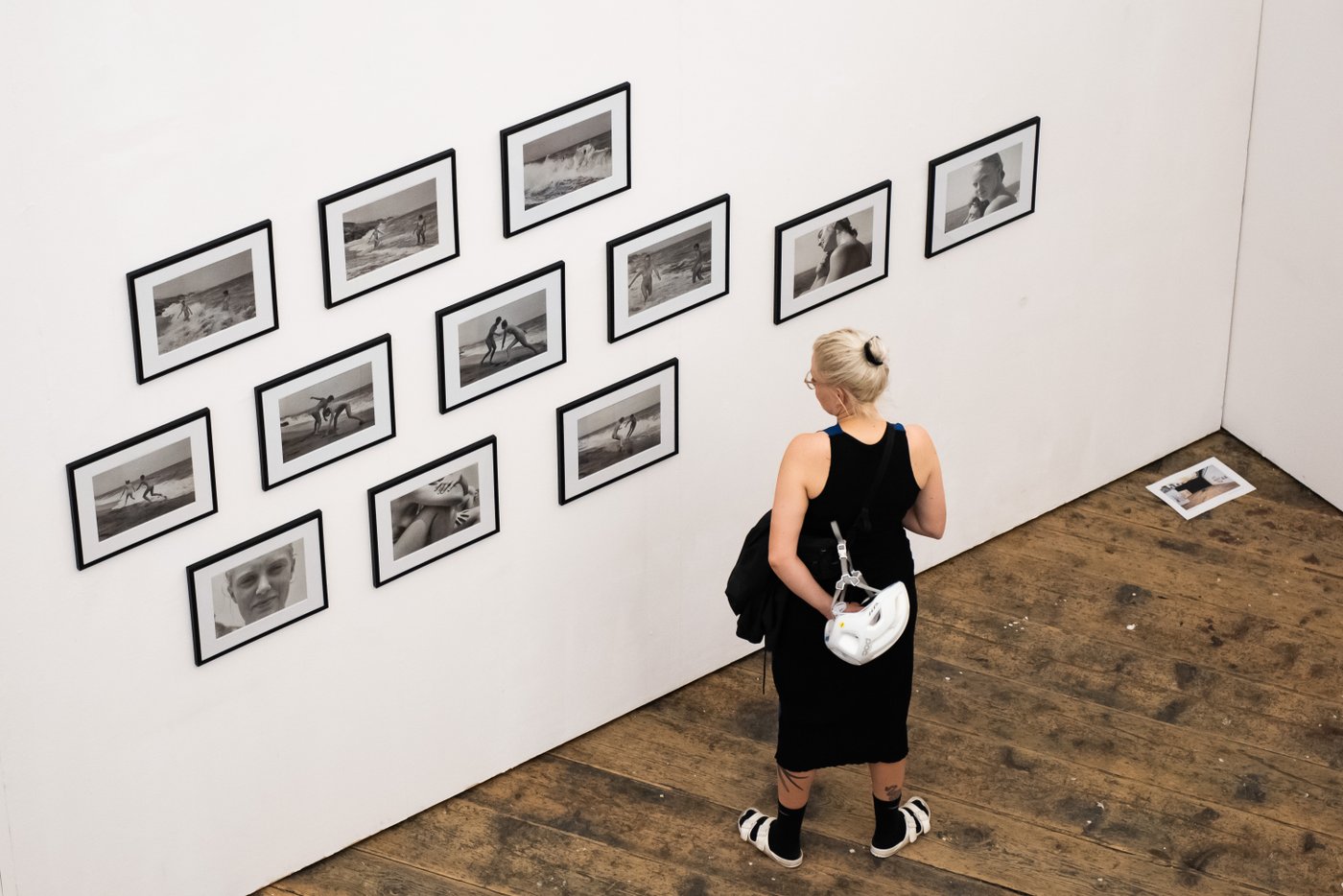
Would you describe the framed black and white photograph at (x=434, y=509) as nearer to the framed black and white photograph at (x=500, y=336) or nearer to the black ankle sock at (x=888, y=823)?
the framed black and white photograph at (x=500, y=336)

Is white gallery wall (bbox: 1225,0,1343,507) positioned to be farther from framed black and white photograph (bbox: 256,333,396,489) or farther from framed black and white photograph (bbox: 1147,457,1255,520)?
framed black and white photograph (bbox: 256,333,396,489)

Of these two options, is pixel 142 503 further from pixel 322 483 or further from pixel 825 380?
pixel 825 380

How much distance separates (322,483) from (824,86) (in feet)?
5.50

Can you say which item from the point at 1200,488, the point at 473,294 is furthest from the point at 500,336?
the point at 1200,488

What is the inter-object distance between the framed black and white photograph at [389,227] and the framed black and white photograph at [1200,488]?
305 centimetres

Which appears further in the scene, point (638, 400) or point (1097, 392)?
point (1097, 392)

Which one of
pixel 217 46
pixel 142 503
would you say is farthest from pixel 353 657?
pixel 217 46

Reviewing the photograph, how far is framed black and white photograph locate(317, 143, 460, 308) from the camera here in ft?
14.6

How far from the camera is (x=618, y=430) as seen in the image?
5.27 metres

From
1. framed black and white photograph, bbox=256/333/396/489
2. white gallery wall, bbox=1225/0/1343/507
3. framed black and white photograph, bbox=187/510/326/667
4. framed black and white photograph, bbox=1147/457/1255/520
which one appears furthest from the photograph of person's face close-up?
white gallery wall, bbox=1225/0/1343/507

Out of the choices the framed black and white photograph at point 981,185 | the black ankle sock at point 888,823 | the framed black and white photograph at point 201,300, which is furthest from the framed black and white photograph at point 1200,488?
the framed black and white photograph at point 201,300

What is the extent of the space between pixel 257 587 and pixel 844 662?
1418 millimetres

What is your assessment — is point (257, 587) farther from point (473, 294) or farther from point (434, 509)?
point (473, 294)

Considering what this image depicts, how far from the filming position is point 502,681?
17.7 feet
